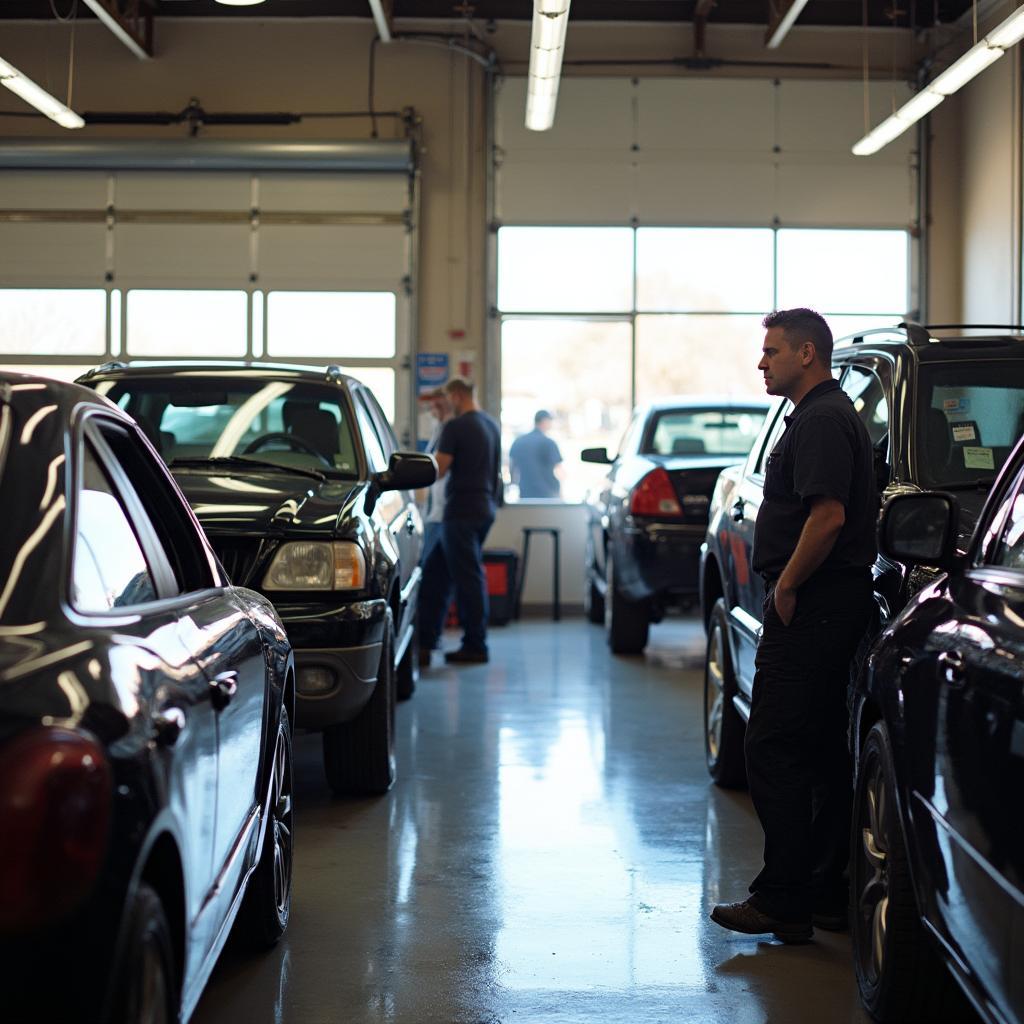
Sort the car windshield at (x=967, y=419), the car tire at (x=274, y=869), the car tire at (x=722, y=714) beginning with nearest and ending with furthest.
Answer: the car tire at (x=274, y=869) < the car windshield at (x=967, y=419) < the car tire at (x=722, y=714)

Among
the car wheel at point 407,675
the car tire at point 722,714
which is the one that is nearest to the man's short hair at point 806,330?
the car tire at point 722,714

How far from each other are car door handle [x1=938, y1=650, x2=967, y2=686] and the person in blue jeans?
7.41m

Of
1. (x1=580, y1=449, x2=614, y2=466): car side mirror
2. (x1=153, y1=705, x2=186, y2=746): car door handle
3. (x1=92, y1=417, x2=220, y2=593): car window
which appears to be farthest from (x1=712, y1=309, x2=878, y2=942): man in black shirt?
(x1=580, y1=449, x2=614, y2=466): car side mirror

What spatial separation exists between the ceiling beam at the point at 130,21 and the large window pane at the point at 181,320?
8.07 ft

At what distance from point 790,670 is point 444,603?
675 cm

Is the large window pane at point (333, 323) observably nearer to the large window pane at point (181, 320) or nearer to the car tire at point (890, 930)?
the large window pane at point (181, 320)

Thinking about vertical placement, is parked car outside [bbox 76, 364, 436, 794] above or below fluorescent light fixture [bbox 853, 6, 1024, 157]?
below

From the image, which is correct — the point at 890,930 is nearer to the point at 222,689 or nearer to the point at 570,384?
the point at 222,689

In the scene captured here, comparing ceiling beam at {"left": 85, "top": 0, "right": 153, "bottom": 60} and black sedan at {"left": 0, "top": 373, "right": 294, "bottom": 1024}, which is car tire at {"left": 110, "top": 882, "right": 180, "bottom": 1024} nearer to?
black sedan at {"left": 0, "top": 373, "right": 294, "bottom": 1024}

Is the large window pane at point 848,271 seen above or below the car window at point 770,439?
above

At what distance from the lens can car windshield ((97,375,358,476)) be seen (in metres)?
6.67

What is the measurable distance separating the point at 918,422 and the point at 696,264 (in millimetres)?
11046

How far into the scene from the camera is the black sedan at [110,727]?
71.7 inches

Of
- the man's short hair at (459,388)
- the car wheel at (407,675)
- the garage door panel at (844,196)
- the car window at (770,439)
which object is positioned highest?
the garage door panel at (844,196)
